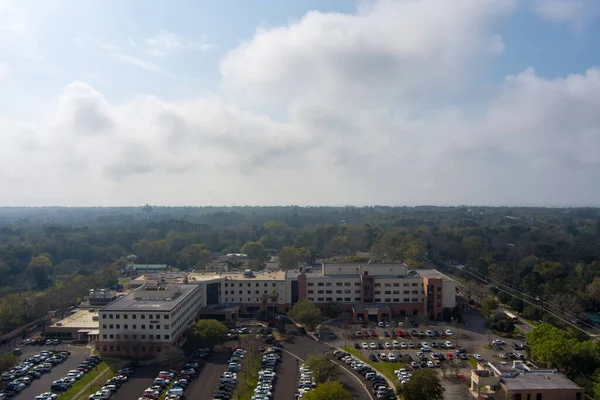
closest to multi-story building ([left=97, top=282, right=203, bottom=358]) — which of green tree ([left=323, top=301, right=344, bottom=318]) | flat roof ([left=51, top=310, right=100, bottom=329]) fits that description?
flat roof ([left=51, top=310, right=100, bottom=329])

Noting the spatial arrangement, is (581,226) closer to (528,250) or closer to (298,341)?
(528,250)

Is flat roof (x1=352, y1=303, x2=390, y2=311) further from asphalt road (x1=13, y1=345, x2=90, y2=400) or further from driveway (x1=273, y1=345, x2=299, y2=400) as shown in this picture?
asphalt road (x1=13, y1=345, x2=90, y2=400)

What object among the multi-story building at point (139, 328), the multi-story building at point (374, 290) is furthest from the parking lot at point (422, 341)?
the multi-story building at point (139, 328)

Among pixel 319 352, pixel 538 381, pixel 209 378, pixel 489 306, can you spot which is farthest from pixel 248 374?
pixel 489 306

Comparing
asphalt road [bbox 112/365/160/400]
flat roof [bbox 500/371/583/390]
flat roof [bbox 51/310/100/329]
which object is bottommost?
asphalt road [bbox 112/365/160/400]

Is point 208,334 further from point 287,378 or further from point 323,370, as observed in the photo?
point 323,370

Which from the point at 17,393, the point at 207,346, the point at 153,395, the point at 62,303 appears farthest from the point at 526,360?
the point at 62,303

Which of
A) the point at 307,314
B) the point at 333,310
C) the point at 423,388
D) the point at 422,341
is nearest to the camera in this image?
the point at 423,388
